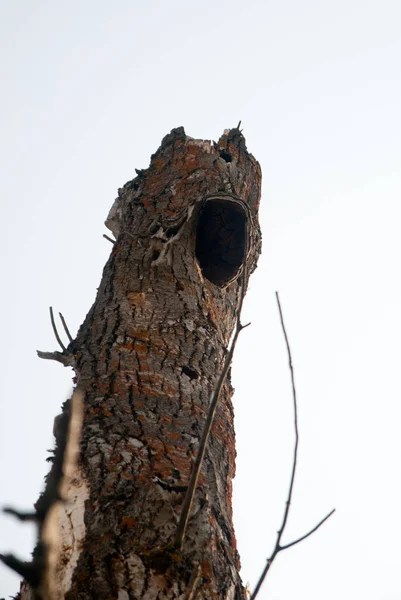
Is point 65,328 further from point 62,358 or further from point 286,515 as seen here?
point 286,515

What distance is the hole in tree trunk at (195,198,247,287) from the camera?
2.70 meters

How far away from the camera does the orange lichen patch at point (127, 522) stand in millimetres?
1549

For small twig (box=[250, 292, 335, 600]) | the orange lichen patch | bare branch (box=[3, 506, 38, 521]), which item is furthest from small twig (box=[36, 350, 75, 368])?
bare branch (box=[3, 506, 38, 521])

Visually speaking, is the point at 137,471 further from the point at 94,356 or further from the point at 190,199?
the point at 190,199

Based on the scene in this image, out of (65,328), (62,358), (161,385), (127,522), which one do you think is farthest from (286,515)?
(65,328)

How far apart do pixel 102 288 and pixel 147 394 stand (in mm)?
623

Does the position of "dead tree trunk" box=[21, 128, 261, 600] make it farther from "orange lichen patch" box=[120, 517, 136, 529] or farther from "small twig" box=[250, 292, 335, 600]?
A: "small twig" box=[250, 292, 335, 600]

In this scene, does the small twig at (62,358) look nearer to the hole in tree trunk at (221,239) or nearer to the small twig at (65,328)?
the small twig at (65,328)

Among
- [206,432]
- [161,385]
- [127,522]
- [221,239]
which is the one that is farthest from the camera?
[221,239]

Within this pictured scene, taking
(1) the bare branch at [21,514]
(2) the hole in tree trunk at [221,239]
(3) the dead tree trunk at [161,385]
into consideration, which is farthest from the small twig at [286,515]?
(2) the hole in tree trunk at [221,239]

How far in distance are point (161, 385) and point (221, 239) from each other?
98 centimetres

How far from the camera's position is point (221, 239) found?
277 centimetres

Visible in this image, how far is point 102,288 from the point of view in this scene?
2.41 meters

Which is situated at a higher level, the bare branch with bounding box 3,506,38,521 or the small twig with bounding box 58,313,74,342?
the small twig with bounding box 58,313,74,342
